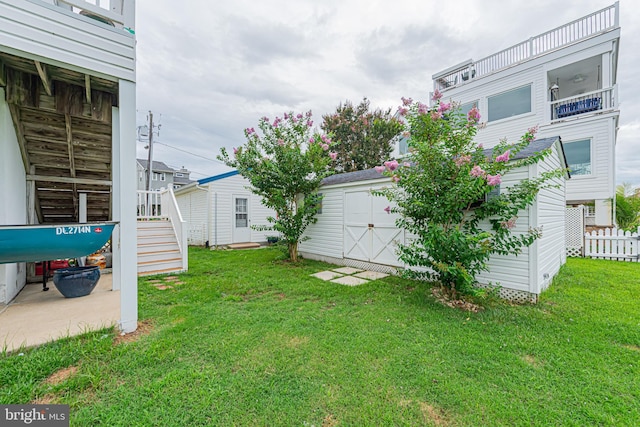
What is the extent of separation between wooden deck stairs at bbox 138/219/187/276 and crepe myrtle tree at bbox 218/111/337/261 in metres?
2.61

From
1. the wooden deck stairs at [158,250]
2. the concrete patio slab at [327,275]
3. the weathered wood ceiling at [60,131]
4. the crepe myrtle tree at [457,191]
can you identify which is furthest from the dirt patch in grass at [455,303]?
the wooden deck stairs at [158,250]

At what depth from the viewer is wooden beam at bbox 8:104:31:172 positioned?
3606mm

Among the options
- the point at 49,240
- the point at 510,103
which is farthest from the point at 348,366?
the point at 510,103

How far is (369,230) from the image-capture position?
659 centimetres

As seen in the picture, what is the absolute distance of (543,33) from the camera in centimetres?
980

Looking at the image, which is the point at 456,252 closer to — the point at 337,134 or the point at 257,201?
the point at 257,201

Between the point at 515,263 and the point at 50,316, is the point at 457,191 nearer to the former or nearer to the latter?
the point at 515,263

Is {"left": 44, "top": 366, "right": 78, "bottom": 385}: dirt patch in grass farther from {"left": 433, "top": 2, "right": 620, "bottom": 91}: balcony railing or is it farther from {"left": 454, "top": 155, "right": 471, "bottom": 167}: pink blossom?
{"left": 433, "top": 2, "right": 620, "bottom": 91}: balcony railing

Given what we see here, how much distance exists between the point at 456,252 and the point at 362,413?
2.82 m

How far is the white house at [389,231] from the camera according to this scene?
13.5 feet

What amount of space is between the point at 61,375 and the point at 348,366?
2.49 metres

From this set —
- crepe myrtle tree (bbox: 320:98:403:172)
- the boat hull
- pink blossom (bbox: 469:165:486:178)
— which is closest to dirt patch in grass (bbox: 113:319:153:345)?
the boat hull

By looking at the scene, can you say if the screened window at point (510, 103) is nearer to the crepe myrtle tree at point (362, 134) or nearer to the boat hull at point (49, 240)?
the crepe myrtle tree at point (362, 134)

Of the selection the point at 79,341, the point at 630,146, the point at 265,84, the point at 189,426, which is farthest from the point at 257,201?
the point at 630,146
